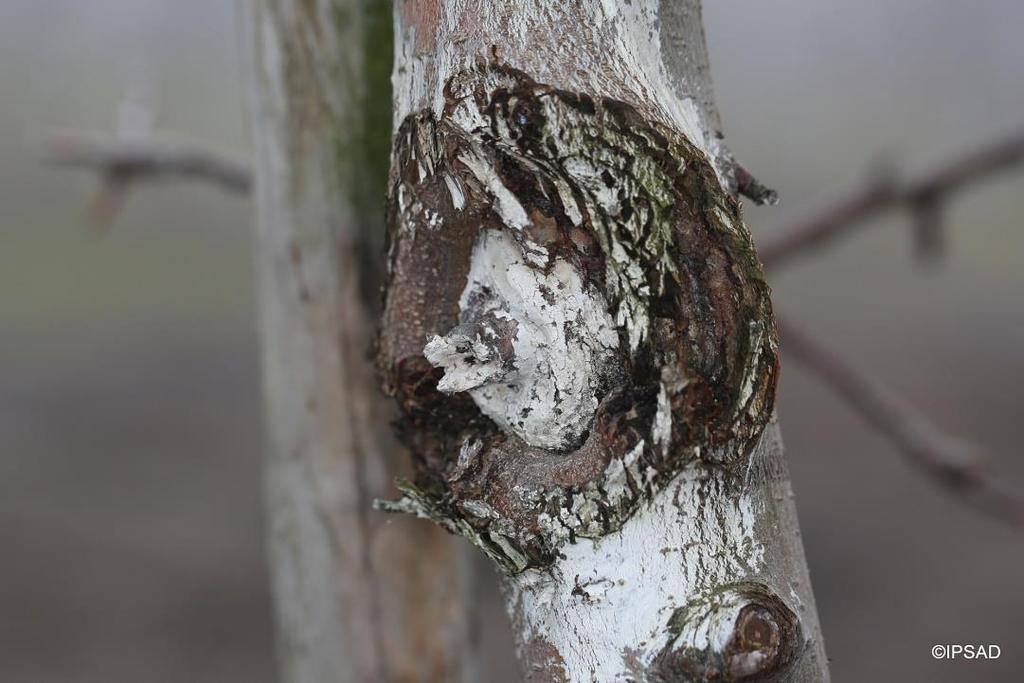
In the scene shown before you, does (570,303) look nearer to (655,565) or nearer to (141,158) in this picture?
(655,565)

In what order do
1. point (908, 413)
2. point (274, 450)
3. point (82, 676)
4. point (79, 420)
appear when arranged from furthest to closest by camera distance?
point (79, 420)
point (82, 676)
point (908, 413)
point (274, 450)

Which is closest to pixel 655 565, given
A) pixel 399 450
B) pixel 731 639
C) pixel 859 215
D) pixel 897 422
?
pixel 731 639

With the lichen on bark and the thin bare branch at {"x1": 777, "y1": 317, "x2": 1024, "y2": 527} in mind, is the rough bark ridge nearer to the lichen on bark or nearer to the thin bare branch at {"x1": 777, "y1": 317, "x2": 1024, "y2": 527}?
the lichen on bark

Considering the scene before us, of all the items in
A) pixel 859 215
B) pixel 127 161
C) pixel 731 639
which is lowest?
pixel 731 639

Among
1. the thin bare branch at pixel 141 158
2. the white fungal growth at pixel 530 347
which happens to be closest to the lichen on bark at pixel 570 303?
the white fungal growth at pixel 530 347

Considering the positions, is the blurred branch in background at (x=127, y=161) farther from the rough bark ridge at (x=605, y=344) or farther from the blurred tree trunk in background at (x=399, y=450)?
the rough bark ridge at (x=605, y=344)

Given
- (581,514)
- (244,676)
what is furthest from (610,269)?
(244,676)

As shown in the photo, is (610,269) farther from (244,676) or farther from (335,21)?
(244,676)
